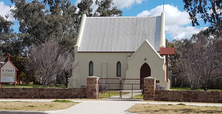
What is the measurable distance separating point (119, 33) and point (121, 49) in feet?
9.06

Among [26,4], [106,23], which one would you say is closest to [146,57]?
[106,23]

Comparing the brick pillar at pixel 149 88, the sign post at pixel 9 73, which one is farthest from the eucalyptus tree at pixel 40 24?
the brick pillar at pixel 149 88

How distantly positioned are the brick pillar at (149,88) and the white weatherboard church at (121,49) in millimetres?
13392

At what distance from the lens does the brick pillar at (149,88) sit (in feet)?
71.6

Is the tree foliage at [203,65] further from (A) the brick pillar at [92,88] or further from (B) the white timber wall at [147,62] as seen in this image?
(A) the brick pillar at [92,88]

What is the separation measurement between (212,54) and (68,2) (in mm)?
30704

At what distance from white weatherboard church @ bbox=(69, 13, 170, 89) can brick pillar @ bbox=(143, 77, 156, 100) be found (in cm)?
1339

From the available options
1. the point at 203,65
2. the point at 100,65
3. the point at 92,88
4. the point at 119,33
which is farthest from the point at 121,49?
the point at 92,88

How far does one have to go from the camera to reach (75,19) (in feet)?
206

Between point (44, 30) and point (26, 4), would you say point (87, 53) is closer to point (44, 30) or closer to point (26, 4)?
point (44, 30)

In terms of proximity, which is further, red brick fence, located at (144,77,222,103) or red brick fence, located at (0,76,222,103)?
red brick fence, located at (0,76,222,103)

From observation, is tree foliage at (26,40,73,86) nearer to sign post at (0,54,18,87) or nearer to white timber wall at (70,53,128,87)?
white timber wall at (70,53,128,87)

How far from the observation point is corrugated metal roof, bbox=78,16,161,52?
38.8 metres

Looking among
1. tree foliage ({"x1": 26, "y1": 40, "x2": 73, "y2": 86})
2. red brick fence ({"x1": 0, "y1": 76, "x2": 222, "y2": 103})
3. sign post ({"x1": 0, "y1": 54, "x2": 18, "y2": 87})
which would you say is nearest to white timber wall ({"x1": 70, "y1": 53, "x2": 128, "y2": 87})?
tree foliage ({"x1": 26, "y1": 40, "x2": 73, "y2": 86})
